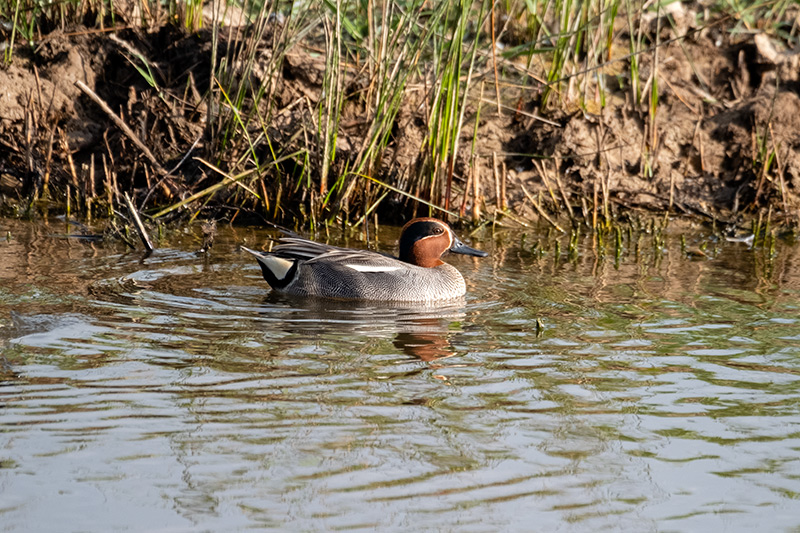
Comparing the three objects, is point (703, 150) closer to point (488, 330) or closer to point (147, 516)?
point (488, 330)

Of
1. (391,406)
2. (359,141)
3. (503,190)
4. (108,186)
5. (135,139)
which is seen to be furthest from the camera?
(503,190)

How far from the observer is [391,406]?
4.19m

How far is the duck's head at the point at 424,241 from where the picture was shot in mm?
7113

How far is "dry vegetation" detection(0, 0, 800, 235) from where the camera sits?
8.48m

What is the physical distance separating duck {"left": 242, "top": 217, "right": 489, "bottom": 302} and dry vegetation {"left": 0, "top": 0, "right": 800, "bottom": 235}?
5.07 ft

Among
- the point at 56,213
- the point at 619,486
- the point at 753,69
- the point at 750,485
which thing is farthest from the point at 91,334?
the point at 753,69

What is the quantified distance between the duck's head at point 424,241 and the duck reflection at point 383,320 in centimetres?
57

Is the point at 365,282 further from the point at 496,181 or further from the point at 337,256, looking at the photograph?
the point at 496,181

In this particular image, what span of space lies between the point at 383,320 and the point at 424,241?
123 centimetres

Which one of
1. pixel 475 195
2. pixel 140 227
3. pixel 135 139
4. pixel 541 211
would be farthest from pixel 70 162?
pixel 541 211

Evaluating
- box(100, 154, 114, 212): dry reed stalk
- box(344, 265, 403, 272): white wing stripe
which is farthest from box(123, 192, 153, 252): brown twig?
box(344, 265, 403, 272): white wing stripe

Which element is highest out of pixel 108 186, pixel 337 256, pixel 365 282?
pixel 108 186

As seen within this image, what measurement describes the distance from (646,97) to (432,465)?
7080 mm

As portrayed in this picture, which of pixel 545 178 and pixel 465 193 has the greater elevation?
pixel 545 178
